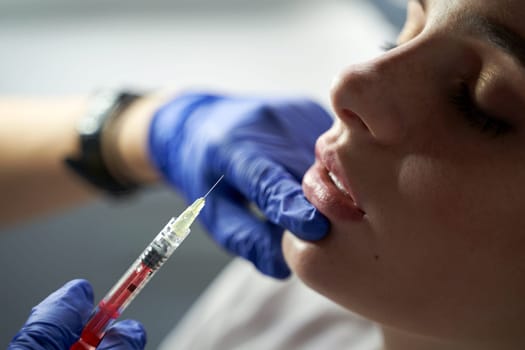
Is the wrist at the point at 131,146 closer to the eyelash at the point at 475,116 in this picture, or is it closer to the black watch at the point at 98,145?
the black watch at the point at 98,145

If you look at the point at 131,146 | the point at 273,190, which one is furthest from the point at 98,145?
the point at 273,190

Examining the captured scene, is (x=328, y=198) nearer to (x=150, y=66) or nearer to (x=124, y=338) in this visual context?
(x=124, y=338)

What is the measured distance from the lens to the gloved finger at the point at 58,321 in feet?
2.44

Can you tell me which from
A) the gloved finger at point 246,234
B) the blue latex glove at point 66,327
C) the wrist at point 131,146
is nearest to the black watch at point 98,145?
the wrist at point 131,146

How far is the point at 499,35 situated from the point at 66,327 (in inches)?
22.3

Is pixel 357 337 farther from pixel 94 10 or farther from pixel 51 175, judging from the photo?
pixel 94 10

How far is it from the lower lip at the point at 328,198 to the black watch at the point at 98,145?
588mm

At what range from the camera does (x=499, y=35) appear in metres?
0.70

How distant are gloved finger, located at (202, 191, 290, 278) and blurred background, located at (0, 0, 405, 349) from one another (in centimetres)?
55

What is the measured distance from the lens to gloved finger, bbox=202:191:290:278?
102 centimetres

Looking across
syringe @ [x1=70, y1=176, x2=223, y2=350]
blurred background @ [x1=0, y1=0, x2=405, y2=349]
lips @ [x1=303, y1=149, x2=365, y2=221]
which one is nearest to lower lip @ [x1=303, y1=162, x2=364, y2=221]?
lips @ [x1=303, y1=149, x2=365, y2=221]

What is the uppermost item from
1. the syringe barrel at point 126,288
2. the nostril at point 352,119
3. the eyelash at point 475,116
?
the eyelash at point 475,116

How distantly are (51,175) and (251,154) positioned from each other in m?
0.52

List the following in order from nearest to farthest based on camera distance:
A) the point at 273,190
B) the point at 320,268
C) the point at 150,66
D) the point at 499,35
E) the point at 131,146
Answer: the point at 499,35 → the point at 320,268 → the point at 273,190 → the point at 131,146 → the point at 150,66
